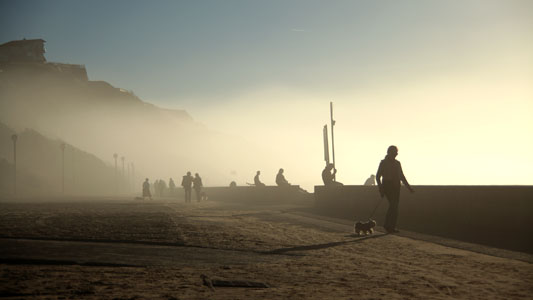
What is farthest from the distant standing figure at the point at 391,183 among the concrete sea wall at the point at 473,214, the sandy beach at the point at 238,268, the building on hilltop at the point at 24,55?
the building on hilltop at the point at 24,55

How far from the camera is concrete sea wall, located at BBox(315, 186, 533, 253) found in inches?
472

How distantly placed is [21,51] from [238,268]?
171223 millimetres

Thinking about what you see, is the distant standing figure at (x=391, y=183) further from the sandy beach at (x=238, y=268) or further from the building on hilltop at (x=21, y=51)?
the building on hilltop at (x=21, y=51)

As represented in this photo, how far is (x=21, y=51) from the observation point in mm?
158125

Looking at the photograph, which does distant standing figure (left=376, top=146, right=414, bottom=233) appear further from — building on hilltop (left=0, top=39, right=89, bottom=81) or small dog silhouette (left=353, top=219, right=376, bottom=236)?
building on hilltop (left=0, top=39, right=89, bottom=81)

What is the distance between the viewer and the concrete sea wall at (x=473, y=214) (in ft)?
39.3

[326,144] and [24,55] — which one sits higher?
[24,55]

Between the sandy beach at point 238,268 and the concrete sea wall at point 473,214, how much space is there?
97.6 inches

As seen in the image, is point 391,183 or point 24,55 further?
point 24,55

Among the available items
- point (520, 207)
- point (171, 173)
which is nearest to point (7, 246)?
point (520, 207)

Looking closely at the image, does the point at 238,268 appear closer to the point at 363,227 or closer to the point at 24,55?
the point at 363,227

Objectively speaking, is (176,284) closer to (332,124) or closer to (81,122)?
(332,124)

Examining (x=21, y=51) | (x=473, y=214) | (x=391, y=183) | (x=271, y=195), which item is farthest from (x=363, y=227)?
(x=21, y=51)

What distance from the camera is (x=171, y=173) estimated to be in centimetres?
19712
